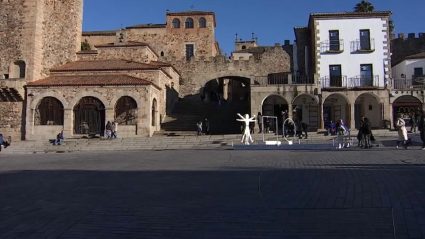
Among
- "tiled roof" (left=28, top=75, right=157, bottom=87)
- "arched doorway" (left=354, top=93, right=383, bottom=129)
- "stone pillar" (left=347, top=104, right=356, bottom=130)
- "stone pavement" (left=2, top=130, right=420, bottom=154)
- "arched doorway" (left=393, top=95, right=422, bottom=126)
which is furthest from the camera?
"arched doorway" (left=354, top=93, right=383, bottom=129)

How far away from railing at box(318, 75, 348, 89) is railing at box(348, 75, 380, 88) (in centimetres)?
48

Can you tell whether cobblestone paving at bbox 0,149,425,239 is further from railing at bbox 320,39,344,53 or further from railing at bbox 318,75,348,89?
railing at bbox 320,39,344,53

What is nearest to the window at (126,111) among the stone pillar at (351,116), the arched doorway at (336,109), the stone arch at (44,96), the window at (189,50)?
the stone arch at (44,96)

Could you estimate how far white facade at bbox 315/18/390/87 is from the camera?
28.0 metres

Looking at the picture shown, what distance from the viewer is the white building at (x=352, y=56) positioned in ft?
91.7

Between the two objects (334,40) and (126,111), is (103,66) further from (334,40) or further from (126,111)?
(334,40)

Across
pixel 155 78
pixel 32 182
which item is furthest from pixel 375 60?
pixel 32 182

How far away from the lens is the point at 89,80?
2655 cm

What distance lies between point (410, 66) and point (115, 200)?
31980 mm

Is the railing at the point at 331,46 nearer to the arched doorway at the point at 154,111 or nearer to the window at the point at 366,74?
the window at the point at 366,74

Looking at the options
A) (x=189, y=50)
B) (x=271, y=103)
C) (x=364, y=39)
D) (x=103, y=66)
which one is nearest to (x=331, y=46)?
(x=364, y=39)

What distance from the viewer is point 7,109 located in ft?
89.7

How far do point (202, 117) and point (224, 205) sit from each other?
2443cm

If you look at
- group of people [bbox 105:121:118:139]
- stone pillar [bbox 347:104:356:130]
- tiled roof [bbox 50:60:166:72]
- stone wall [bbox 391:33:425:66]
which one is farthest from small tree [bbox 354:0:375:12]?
group of people [bbox 105:121:118:139]
